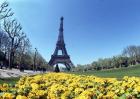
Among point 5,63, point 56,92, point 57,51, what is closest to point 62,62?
point 57,51

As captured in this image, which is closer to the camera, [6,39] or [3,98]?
[3,98]

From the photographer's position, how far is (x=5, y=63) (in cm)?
10619

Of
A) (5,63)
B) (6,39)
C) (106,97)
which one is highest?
(6,39)

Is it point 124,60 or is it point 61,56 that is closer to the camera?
point 61,56

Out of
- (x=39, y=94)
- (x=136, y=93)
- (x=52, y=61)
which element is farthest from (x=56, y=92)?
(x=52, y=61)

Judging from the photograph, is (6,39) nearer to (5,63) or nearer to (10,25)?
(5,63)

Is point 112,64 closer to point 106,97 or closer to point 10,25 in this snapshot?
point 10,25

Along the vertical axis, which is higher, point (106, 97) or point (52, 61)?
point (52, 61)

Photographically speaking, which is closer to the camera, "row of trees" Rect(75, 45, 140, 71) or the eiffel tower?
the eiffel tower

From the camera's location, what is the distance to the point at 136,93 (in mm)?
8812

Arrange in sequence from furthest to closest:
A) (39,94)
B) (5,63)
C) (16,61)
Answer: (16,61) < (5,63) < (39,94)

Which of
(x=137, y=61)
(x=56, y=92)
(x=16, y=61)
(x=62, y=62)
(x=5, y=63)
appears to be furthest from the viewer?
(x=137, y=61)

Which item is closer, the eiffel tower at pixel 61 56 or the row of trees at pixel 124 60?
the eiffel tower at pixel 61 56

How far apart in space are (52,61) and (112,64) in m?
45.1
